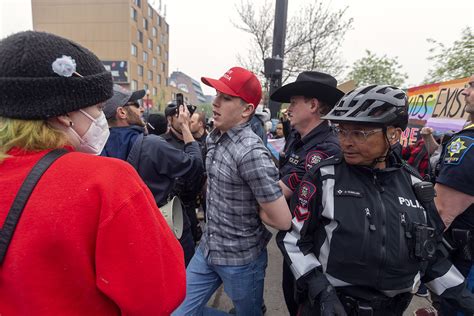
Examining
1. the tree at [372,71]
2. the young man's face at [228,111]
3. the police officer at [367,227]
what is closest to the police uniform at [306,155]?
the police officer at [367,227]

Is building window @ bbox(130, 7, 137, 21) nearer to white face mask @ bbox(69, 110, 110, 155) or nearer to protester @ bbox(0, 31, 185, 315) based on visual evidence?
white face mask @ bbox(69, 110, 110, 155)

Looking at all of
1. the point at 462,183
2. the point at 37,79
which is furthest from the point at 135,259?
the point at 462,183

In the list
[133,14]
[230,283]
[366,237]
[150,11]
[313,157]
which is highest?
[150,11]

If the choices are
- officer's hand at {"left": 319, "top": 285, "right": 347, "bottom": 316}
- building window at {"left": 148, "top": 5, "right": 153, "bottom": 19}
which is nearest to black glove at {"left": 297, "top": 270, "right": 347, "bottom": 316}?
officer's hand at {"left": 319, "top": 285, "right": 347, "bottom": 316}

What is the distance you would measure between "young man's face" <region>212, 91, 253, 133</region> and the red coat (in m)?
1.21

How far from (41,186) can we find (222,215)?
4.34 feet

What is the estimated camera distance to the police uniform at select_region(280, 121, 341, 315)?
6.72 feet

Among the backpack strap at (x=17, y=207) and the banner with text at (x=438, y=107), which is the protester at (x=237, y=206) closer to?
the backpack strap at (x=17, y=207)

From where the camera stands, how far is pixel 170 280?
0.92m

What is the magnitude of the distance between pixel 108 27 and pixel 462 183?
54664 mm

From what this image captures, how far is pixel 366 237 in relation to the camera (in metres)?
1.45

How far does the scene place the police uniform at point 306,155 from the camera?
205 centimetres

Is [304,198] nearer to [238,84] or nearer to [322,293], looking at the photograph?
[322,293]

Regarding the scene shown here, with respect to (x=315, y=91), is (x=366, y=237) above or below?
below
